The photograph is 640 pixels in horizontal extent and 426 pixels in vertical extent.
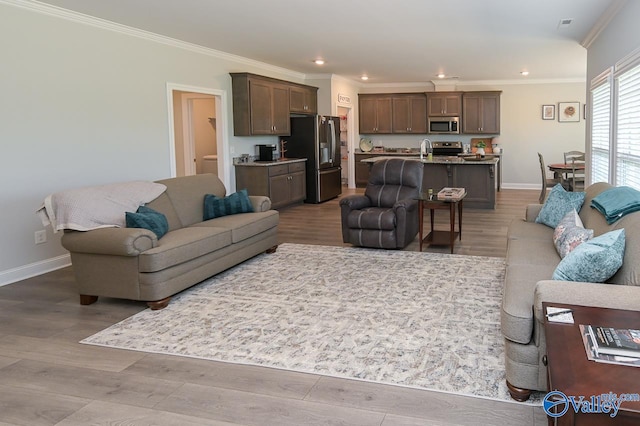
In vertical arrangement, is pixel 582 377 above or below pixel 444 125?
below

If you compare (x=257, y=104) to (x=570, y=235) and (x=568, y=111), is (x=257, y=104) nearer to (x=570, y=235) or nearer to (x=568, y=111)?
(x=570, y=235)

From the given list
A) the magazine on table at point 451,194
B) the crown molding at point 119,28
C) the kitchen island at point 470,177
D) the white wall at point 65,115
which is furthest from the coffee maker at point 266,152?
the magazine on table at point 451,194

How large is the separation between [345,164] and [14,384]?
34.5 ft

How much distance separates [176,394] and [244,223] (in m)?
2.60

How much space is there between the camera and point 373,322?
12.2ft

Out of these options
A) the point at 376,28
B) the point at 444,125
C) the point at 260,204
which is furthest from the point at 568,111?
the point at 260,204

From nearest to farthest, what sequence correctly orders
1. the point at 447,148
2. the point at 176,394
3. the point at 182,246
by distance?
1. the point at 176,394
2. the point at 182,246
3. the point at 447,148

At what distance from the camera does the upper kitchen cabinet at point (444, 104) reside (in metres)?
12.1

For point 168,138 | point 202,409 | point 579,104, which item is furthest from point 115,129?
point 579,104

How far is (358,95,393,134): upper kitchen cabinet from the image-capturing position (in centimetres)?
1275

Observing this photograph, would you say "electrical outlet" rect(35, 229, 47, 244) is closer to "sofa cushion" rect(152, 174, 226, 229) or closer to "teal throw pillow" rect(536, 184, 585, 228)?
"sofa cushion" rect(152, 174, 226, 229)

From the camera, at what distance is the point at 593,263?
2.62 m

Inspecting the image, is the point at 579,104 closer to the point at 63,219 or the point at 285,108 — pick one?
the point at 285,108

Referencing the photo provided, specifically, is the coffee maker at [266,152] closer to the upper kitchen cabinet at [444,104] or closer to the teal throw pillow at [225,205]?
the teal throw pillow at [225,205]
